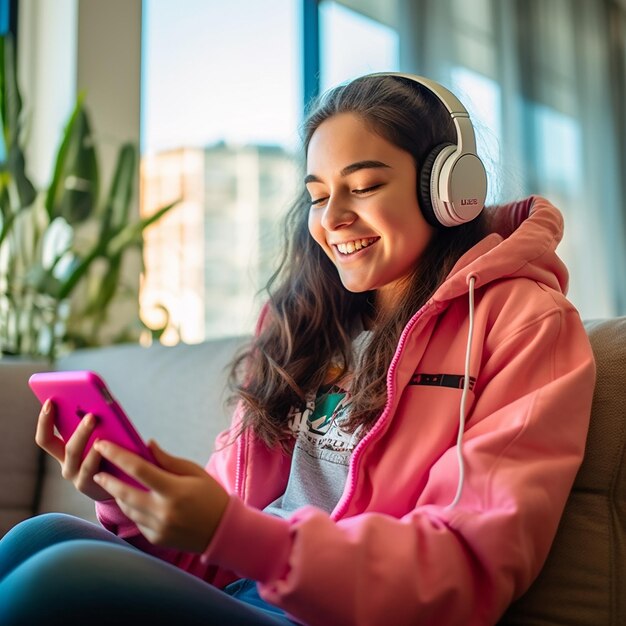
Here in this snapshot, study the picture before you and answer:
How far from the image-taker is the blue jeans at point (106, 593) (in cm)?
68

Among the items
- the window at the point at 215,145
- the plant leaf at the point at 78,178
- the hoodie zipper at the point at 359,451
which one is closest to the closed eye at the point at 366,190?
the hoodie zipper at the point at 359,451

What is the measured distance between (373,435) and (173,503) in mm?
291

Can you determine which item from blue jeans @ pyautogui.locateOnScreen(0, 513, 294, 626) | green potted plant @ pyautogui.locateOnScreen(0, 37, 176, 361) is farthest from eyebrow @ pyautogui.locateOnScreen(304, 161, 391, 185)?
green potted plant @ pyautogui.locateOnScreen(0, 37, 176, 361)

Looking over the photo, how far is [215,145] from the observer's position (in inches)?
155

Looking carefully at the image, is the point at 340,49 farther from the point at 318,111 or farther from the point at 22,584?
the point at 22,584

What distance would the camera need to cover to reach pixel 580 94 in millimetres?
5070

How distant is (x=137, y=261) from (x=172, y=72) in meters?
0.98

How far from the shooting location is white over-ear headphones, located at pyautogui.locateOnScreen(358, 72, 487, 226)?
104cm

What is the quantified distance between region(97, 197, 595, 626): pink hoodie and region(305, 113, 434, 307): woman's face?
0.11 meters

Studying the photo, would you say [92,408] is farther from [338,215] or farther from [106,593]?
[338,215]

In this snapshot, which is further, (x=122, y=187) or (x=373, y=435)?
(x=122, y=187)

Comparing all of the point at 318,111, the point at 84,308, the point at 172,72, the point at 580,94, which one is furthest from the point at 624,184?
the point at 318,111

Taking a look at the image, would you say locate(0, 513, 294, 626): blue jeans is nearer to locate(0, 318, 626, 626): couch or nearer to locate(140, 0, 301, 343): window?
locate(0, 318, 626, 626): couch

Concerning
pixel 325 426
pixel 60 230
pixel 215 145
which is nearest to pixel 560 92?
pixel 215 145
